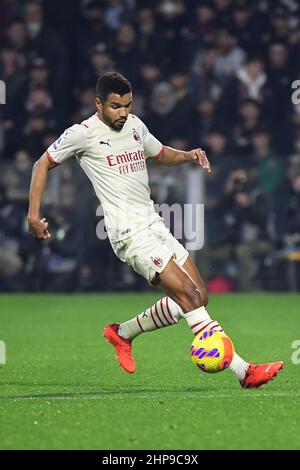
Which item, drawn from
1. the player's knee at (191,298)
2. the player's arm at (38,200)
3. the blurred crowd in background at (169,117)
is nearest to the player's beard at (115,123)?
the player's arm at (38,200)

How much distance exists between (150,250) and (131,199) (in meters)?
0.42

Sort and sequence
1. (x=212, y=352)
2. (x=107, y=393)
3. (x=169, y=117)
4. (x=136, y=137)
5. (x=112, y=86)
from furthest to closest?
(x=169, y=117), (x=136, y=137), (x=112, y=86), (x=107, y=393), (x=212, y=352)

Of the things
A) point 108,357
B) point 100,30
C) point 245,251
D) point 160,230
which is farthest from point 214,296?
point 160,230

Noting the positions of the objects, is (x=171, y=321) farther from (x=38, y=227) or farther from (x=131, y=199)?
(x=38, y=227)

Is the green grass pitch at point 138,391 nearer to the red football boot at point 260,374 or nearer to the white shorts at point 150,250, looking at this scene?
the red football boot at point 260,374

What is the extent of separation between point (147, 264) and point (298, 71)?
11507 millimetres

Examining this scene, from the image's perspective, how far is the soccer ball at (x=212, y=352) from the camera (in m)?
8.44

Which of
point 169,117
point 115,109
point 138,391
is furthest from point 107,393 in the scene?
point 169,117

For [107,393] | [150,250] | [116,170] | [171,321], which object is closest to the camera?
[107,393]

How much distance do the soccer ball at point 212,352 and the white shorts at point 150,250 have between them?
620 millimetres

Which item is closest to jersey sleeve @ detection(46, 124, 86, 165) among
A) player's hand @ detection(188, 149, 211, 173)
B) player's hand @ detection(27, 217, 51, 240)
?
player's hand @ detection(27, 217, 51, 240)

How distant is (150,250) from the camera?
8977 mm

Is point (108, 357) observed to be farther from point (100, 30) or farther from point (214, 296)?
point (100, 30)

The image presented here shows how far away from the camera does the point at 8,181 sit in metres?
18.2
